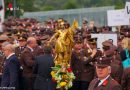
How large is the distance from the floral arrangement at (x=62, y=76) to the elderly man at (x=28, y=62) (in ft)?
4.47

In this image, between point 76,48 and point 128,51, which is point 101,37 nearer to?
point 76,48

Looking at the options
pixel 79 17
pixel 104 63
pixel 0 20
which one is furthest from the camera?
pixel 79 17

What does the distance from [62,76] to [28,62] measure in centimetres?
167

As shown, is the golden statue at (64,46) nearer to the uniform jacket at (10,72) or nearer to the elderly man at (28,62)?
the uniform jacket at (10,72)

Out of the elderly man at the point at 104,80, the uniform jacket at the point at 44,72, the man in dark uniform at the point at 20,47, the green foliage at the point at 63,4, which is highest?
the elderly man at the point at 104,80

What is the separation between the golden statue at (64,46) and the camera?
592 inches

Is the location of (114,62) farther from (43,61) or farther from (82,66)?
(82,66)

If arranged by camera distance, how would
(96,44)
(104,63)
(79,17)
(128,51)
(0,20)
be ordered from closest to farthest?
(104,63) < (128,51) < (96,44) < (0,20) < (79,17)

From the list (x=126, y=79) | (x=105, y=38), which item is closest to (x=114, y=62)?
(x=126, y=79)

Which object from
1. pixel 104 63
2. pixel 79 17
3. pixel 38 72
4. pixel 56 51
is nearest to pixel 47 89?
pixel 38 72

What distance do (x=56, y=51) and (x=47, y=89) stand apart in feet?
4.87

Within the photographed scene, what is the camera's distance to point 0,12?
69.8ft

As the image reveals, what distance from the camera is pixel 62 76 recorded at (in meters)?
15.1

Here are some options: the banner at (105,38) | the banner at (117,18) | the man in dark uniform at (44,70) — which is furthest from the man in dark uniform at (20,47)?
the banner at (117,18)
